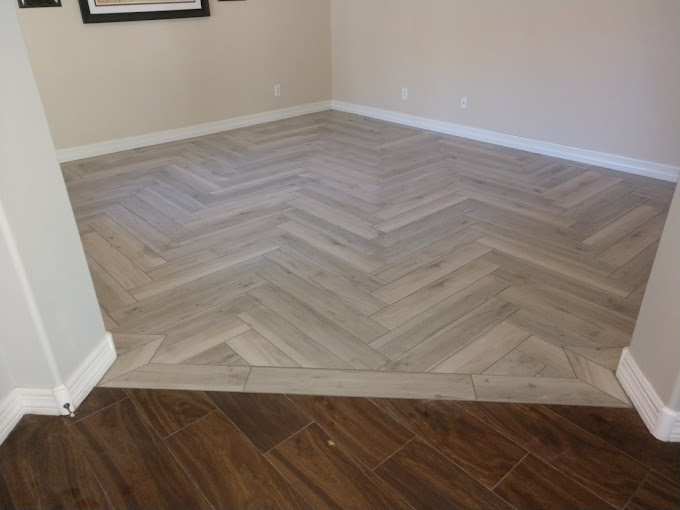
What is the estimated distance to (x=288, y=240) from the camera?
9.62 ft

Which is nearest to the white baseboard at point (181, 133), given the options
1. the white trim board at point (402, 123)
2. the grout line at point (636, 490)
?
the white trim board at point (402, 123)

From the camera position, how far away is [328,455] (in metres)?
1.58

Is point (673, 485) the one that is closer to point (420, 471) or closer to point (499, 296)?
point (420, 471)

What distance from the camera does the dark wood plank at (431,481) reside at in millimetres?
1430

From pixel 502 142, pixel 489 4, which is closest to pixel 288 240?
pixel 502 142

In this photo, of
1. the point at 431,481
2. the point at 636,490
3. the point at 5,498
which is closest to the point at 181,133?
the point at 5,498

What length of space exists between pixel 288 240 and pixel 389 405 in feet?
4.59

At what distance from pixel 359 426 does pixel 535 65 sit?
3.62 meters

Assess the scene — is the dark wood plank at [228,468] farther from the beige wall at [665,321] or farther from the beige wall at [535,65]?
the beige wall at [535,65]

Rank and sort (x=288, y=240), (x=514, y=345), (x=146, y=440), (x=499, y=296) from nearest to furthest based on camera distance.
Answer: (x=146, y=440) < (x=514, y=345) < (x=499, y=296) < (x=288, y=240)

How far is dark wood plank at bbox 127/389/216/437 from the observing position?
171 cm

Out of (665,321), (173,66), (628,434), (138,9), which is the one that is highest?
(138,9)

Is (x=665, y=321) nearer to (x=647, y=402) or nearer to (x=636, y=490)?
(x=647, y=402)

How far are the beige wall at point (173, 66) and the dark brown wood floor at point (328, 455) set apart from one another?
10.7 ft
